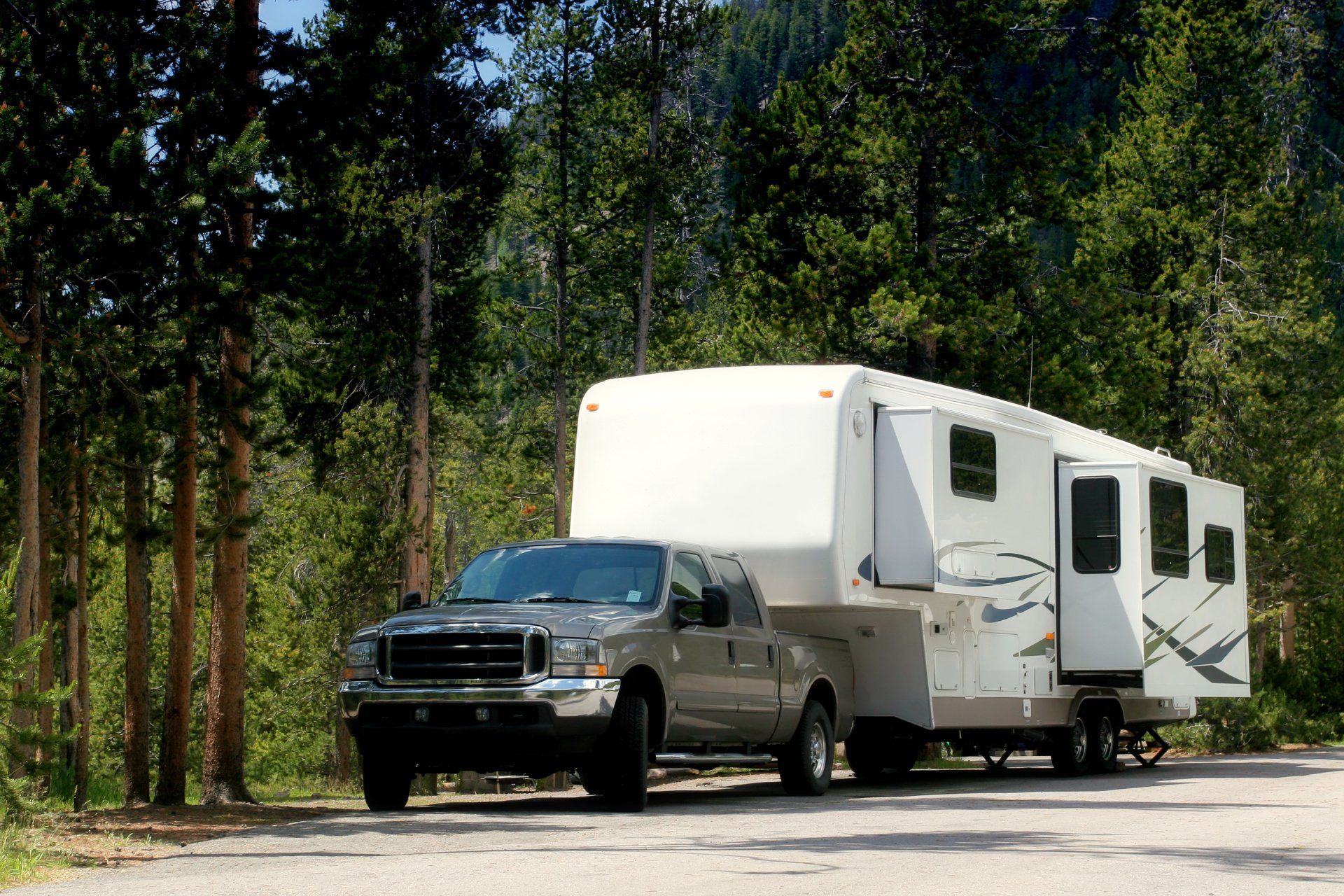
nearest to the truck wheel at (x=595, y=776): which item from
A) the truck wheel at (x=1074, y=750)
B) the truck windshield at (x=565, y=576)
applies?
Result: the truck windshield at (x=565, y=576)

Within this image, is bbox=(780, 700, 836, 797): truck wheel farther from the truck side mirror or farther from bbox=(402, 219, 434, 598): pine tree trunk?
bbox=(402, 219, 434, 598): pine tree trunk

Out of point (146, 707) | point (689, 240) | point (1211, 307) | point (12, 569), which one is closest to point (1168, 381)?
point (1211, 307)

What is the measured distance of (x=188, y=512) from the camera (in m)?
17.5

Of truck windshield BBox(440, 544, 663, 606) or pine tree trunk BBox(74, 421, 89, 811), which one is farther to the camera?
pine tree trunk BBox(74, 421, 89, 811)

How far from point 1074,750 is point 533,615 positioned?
8.83m

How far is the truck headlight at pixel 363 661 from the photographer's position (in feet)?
39.7

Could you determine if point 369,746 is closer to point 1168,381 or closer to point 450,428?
point 450,428

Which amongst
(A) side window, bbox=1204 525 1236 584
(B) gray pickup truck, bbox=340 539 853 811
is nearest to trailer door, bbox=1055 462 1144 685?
(A) side window, bbox=1204 525 1236 584

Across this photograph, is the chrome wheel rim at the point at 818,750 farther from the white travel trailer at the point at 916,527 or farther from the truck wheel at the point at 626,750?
the truck wheel at the point at 626,750

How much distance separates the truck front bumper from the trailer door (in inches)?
308

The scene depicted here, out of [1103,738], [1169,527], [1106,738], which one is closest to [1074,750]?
[1103,738]

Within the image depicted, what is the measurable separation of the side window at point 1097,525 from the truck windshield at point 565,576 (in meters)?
6.78

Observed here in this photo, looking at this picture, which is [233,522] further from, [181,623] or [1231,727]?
[1231,727]

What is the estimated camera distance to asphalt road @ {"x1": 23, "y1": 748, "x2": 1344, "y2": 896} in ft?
27.0
